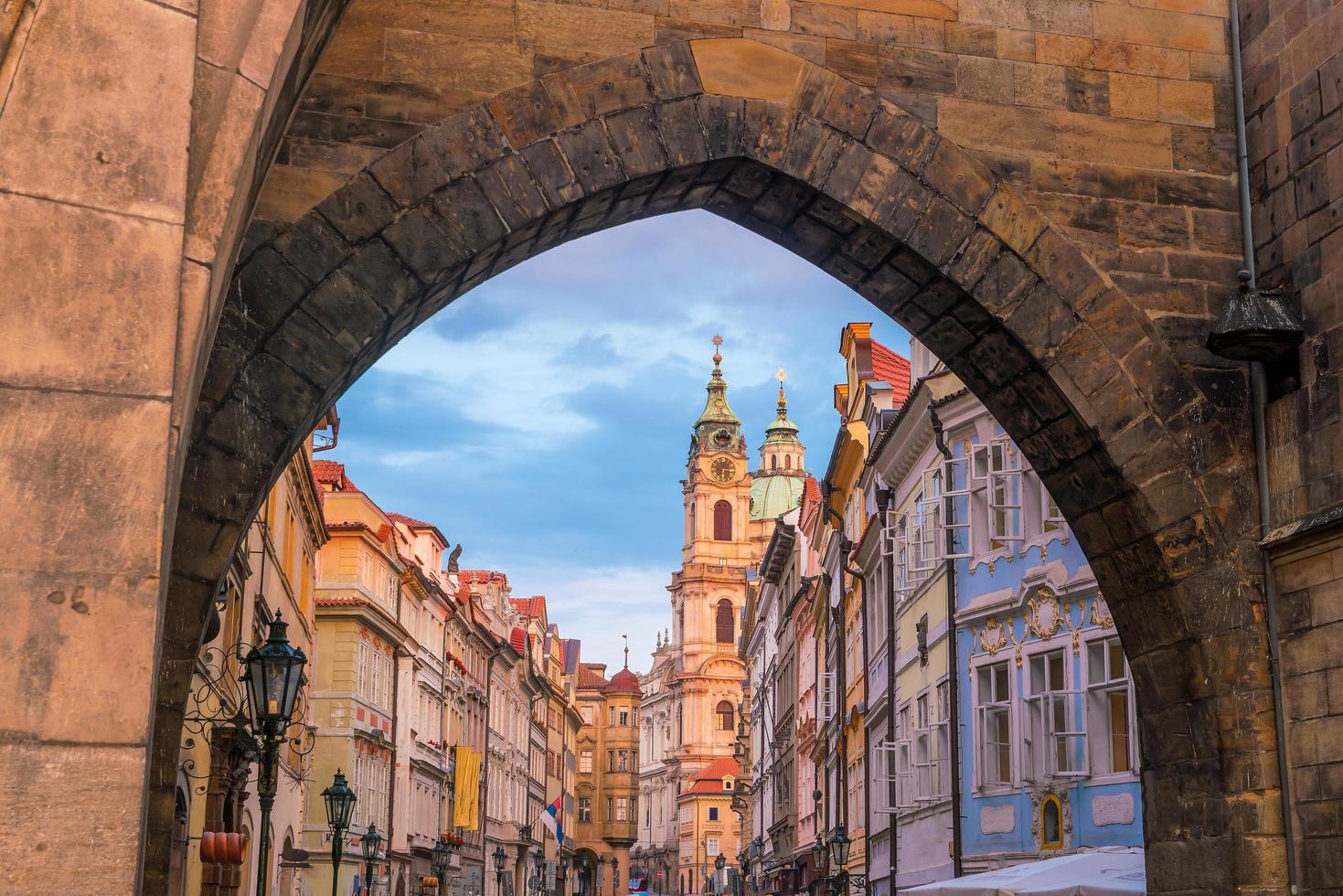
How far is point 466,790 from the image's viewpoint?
159 feet

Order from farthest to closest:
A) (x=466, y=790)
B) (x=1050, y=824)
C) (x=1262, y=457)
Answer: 1. (x=466, y=790)
2. (x=1050, y=824)
3. (x=1262, y=457)

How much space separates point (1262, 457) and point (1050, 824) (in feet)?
31.9

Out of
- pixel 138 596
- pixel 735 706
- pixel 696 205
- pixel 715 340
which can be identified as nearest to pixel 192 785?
pixel 696 205

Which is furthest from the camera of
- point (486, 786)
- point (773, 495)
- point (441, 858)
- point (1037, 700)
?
point (773, 495)

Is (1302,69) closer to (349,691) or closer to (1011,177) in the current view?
(1011,177)

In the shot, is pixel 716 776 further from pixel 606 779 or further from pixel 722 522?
pixel 722 522

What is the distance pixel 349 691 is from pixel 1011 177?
26.3 metres

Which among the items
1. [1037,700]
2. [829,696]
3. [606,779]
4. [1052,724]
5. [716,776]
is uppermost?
[606,779]

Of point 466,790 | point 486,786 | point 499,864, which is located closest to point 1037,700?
point 466,790

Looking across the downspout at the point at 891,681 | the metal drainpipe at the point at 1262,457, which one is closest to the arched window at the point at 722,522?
the downspout at the point at 891,681

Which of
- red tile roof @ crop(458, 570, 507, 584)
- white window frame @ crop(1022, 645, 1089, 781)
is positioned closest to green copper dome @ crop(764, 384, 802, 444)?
red tile roof @ crop(458, 570, 507, 584)

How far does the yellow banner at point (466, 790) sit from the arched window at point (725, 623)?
66.4 m

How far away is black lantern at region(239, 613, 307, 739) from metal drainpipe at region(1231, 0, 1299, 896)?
19.5ft

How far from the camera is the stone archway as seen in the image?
25.3ft
